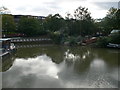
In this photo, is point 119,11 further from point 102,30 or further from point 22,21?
point 22,21

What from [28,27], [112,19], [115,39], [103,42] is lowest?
[103,42]

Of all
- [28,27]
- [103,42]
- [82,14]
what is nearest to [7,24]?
[28,27]

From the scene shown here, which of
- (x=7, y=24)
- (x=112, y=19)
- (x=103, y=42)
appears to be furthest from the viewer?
(x=7, y=24)

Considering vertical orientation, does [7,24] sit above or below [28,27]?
above

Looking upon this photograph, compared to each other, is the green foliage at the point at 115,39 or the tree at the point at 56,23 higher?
the tree at the point at 56,23

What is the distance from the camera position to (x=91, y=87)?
725 centimetres

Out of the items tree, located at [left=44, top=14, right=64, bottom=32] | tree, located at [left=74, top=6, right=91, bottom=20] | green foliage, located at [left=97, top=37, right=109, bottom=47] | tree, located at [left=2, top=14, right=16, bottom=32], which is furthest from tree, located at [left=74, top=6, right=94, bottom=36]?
tree, located at [left=2, top=14, right=16, bottom=32]

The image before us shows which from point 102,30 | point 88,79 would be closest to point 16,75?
point 88,79

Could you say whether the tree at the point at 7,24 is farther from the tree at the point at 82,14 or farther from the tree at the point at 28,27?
the tree at the point at 82,14

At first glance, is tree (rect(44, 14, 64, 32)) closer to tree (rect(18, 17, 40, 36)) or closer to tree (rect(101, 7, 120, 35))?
tree (rect(18, 17, 40, 36))

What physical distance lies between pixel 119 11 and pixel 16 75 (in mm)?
20668

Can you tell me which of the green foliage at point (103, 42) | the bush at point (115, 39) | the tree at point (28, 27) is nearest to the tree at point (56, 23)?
the tree at point (28, 27)

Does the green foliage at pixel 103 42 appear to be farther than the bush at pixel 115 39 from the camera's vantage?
Yes

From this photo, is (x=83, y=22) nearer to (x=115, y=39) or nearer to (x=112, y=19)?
(x=112, y=19)
